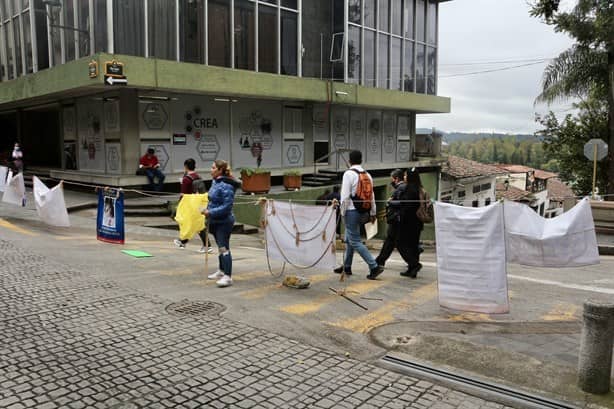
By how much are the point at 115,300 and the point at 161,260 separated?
8.13 feet

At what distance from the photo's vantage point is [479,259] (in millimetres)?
5809

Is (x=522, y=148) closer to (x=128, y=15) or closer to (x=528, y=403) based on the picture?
(x=128, y=15)

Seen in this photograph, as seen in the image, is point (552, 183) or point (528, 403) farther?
point (552, 183)

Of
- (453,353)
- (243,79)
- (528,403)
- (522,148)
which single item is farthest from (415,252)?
(522,148)

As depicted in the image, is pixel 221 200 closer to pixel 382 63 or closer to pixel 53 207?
pixel 53 207

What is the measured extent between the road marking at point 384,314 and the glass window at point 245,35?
43.0 ft

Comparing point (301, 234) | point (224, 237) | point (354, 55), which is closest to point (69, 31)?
point (354, 55)

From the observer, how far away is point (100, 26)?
594 inches

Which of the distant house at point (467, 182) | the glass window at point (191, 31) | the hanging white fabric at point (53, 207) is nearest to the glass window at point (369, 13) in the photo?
the glass window at point (191, 31)

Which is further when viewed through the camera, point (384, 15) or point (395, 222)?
point (384, 15)

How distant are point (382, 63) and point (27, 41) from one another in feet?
49.1

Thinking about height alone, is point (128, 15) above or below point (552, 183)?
above

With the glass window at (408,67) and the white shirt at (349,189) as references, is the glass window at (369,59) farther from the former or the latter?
the white shirt at (349,189)

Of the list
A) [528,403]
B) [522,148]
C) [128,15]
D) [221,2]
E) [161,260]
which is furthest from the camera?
[522,148]
